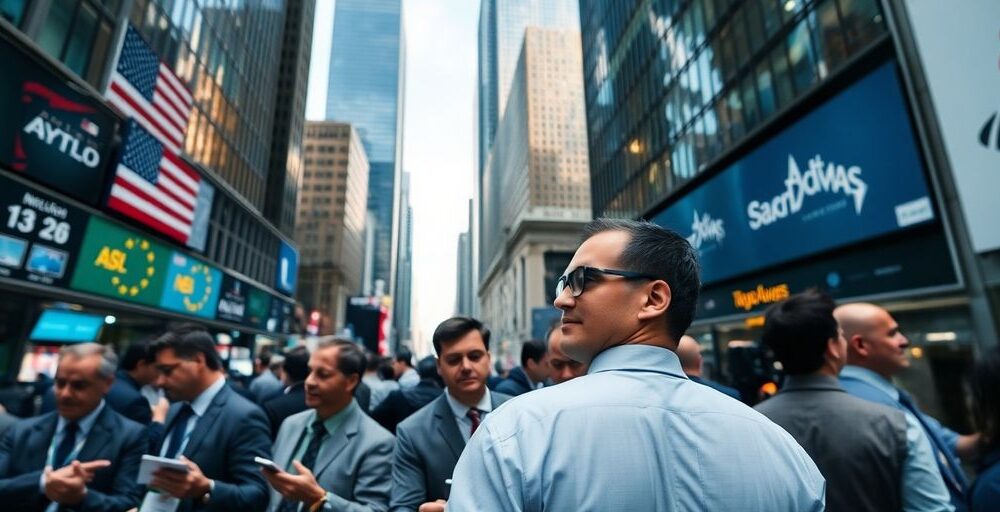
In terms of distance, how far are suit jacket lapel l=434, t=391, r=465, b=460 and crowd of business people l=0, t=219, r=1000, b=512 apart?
1cm

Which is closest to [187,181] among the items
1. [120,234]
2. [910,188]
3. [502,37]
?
[120,234]

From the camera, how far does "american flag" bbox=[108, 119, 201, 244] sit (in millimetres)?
12773

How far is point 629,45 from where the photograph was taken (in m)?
31.0

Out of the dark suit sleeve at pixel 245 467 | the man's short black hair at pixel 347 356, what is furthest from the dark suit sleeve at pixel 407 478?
the dark suit sleeve at pixel 245 467

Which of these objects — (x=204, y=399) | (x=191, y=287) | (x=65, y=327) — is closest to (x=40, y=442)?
(x=204, y=399)

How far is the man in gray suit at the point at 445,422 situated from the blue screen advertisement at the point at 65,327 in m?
14.7

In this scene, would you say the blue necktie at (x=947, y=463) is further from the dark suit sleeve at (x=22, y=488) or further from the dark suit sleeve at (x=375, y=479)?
A: the dark suit sleeve at (x=22, y=488)

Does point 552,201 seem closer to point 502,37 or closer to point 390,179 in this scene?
point 502,37

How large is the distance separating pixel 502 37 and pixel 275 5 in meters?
117

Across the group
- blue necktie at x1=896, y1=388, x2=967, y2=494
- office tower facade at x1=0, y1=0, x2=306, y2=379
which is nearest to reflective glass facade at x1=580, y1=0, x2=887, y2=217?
blue necktie at x1=896, y1=388, x2=967, y2=494

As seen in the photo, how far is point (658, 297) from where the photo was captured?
4.95ft

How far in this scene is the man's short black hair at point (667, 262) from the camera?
1517 millimetres

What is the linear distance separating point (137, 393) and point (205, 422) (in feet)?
8.56

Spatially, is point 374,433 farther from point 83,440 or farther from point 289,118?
point 289,118
